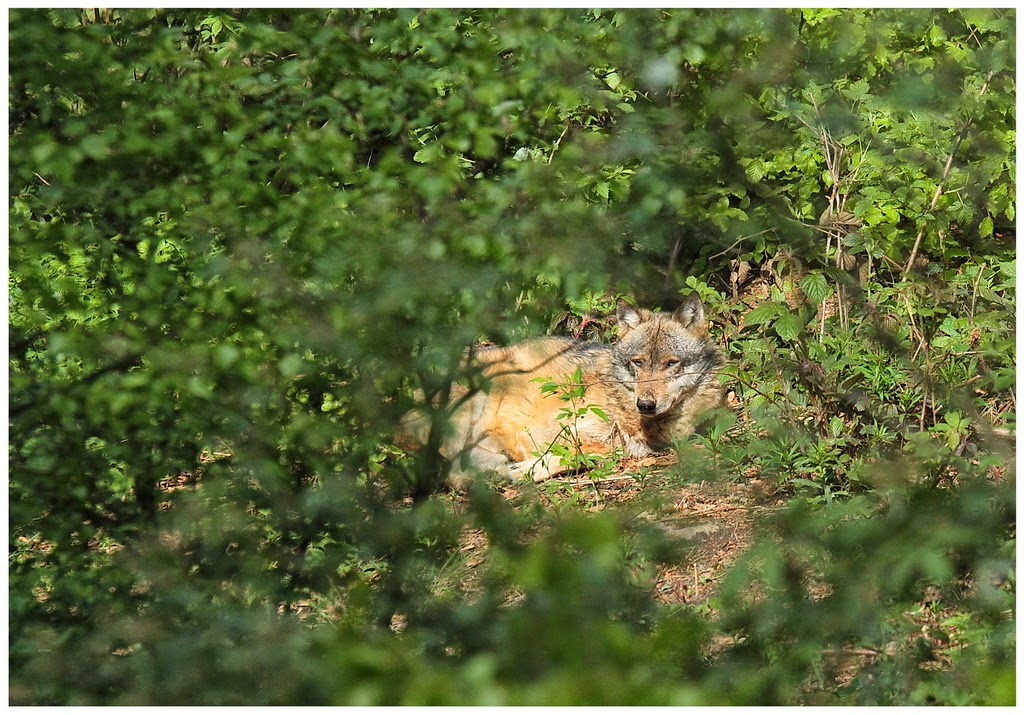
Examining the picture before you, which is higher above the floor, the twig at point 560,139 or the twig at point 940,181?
the twig at point 560,139

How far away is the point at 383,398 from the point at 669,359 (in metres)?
3.79

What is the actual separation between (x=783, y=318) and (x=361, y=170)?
235 centimetres

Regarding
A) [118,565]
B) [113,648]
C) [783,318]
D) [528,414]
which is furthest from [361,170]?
[528,414]

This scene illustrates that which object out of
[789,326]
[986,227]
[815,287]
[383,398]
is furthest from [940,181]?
[383,398]

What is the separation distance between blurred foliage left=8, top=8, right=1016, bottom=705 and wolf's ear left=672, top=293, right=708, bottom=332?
1.44 meters

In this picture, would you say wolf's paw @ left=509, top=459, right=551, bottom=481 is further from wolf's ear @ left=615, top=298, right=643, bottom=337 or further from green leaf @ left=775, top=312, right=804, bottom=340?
green leaf @ left=775, top=312, right=804, bottom=340

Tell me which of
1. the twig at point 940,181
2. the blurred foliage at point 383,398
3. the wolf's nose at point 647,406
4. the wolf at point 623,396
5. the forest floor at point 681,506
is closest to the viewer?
the blurred foliage at point 383,398

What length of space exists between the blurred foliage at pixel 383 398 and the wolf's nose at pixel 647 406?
1.12 m

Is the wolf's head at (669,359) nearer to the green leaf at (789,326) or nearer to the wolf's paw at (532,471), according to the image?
the wolf's paw at (532,471)

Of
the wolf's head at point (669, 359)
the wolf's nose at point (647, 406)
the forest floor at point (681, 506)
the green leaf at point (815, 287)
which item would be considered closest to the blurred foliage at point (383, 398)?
the green leaf at point (815, 287)

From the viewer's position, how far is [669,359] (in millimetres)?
7031

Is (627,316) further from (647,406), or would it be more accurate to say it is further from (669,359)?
(647,406)

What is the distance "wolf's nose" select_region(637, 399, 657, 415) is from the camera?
6844 mm

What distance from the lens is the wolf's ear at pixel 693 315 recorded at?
281 inches
